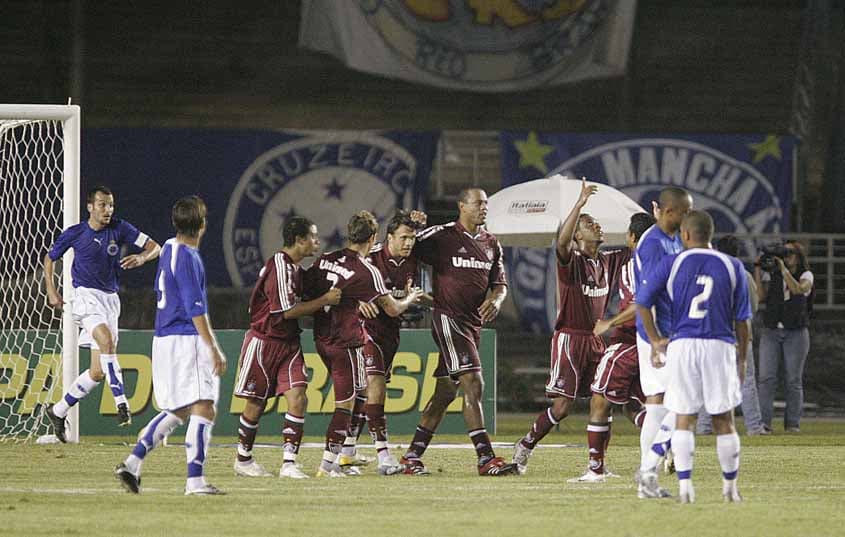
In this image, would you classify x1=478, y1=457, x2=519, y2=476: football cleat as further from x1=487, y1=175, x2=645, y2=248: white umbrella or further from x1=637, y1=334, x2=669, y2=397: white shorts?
x1=487, y1=175, x2=645, y2=248: white umbrella

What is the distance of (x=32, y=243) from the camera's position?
18.3 m

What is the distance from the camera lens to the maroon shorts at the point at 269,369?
39.0 ft

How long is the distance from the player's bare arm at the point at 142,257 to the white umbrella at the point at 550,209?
5136 millimetres

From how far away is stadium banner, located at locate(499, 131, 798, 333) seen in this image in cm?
2306

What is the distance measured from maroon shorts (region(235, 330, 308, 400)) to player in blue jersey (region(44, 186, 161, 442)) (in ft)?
9.70

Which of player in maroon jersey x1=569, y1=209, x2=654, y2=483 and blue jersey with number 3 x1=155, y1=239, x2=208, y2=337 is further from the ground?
blue jersey with number 3 x1=155, y1=239, x2=208, y2=337

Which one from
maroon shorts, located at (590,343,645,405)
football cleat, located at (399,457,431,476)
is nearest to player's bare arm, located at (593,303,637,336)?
maroon shorts, located at (590,343,645,405)

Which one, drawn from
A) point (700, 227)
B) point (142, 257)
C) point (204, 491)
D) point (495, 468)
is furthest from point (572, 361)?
point (142, 257)

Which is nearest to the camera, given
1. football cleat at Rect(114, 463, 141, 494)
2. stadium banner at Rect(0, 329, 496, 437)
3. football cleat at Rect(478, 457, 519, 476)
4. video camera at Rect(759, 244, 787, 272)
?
football cleat at Rect(114, 463, 141, 494)

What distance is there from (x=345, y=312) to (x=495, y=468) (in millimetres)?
1642

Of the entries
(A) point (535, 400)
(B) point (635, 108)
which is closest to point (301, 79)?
(B) point (635, 108)

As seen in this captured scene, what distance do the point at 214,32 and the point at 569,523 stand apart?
19.3m

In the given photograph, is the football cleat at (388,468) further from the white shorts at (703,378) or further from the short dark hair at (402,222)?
the white shorts at (703,378)

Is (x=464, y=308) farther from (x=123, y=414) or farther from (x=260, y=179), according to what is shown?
(x=260, y=179)
